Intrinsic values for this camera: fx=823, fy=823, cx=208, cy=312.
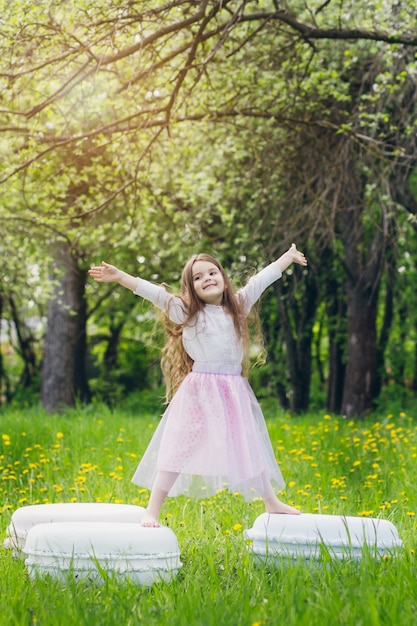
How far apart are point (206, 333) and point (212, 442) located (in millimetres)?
619

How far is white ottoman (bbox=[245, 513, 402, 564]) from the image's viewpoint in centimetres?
401

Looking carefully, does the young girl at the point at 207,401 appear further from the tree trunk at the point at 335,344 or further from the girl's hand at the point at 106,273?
the tree trunk at the point at 335,344

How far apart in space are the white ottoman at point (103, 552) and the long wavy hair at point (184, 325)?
3.30 ft

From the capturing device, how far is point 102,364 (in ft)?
55.1

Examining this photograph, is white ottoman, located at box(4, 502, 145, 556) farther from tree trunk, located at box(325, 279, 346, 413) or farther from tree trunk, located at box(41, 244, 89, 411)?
tree trunk, located at box(325, 279, 346, 413)

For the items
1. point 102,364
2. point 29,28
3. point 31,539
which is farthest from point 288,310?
point 31,539

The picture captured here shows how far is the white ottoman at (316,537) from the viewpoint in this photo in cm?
401

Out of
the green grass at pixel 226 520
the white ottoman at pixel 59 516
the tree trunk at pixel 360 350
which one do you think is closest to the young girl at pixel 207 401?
the white ottoman at pixel 59 516

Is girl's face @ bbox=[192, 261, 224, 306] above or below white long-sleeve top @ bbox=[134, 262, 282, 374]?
above

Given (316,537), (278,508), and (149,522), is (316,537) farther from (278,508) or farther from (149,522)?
(149,522)

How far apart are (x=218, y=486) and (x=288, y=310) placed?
8.71 meters

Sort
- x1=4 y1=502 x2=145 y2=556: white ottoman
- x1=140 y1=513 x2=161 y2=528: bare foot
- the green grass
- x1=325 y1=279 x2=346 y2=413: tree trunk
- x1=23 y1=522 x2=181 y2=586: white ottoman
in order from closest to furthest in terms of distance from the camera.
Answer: the green grass → x1=23 y1=522 x2=181 y2=586: white ottoman → x1=140 y1=513 x2=161 y2=528: bare foot → x1=4 y1=502 x2=145 y2=556: white ottoman → x1=325 y1=279 x2=346 y2=413: tree trunk

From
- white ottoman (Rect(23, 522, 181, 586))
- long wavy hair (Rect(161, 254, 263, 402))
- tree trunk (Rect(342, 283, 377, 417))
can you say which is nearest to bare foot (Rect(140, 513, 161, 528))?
white ottoman (Rect(23, 522, 181, 586))

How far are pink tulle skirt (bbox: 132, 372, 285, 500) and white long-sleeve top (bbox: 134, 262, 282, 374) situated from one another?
67mm
